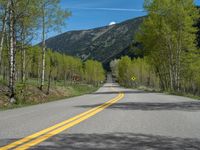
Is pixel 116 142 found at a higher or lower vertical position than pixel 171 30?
lower

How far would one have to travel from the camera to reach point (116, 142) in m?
7.00

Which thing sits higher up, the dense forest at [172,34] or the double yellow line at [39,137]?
the dense forest at [172,34]

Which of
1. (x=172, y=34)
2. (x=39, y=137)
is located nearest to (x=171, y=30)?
(x=172, y=34)

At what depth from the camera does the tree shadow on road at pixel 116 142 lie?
648 centimetres

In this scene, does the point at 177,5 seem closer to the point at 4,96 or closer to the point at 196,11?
the point at 196,11

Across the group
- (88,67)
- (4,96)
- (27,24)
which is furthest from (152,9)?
(88,67)

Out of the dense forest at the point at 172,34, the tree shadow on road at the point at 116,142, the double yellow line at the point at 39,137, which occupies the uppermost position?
the dense forest at the point at 172,34

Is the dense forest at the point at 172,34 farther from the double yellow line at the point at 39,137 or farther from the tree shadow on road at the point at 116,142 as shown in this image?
the tree shadow on road at the point at 116,142

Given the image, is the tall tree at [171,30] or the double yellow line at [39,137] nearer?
the double yellow line at [39,137]

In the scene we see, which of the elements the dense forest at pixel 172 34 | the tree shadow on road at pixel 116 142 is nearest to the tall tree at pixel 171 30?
the dense forest at pixel 172 34

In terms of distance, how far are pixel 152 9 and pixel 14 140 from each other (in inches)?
1485

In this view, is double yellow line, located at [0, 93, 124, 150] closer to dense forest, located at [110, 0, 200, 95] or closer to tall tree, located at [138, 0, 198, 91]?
dense forest, located at [110, 0, 200, 95]

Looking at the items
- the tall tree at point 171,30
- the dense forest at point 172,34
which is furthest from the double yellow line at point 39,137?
the tall tree at point 171,30

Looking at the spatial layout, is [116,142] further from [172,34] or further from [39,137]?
[172,34]
